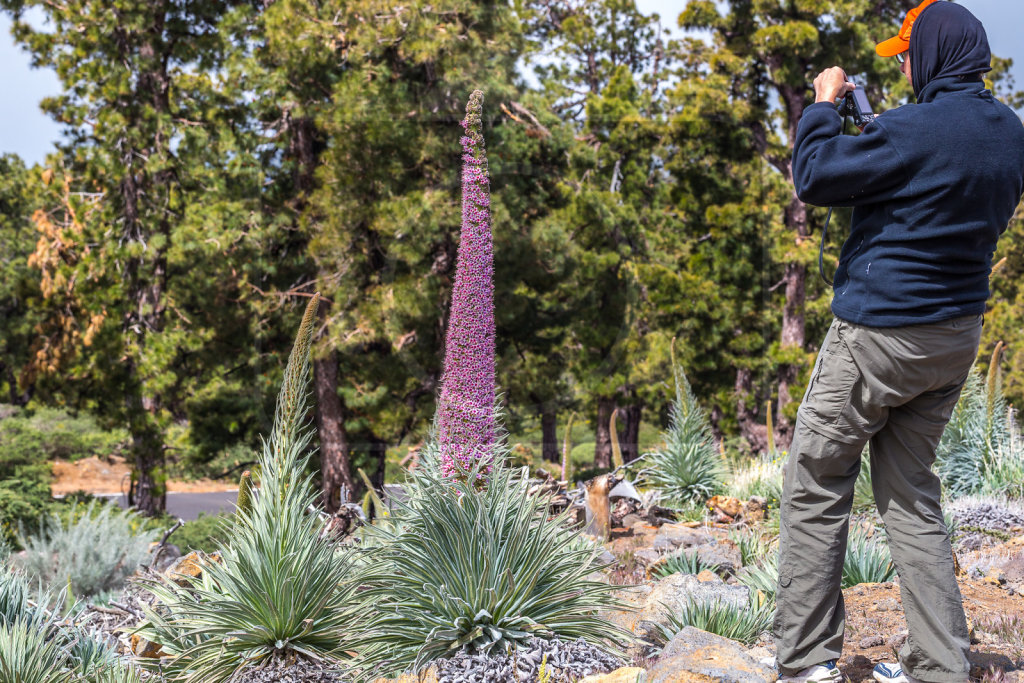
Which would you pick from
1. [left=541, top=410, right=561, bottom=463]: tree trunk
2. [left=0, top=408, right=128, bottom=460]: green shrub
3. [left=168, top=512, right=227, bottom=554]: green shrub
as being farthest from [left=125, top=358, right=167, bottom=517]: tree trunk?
[left=0, top=408, right=128, bottom=460]: green shrub

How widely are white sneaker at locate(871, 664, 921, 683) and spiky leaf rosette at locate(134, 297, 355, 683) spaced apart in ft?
6.18

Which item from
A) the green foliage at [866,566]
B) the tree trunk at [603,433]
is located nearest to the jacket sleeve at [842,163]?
the green foliage at [866,566]

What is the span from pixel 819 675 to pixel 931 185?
1559 millimetres

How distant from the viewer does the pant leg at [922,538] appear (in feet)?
8.40

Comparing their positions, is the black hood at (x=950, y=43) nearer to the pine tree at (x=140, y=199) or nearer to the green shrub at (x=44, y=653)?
the green shrub at (x=44, y=653)

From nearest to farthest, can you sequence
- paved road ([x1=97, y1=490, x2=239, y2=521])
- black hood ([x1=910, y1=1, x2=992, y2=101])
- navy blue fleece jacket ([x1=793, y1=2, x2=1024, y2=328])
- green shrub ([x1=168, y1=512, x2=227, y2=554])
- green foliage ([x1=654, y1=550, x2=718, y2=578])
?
navy blue fleece jacket ([x1=793, y1=2, x2=1024, y2=328])
black hood ([x1=910, y1=1, x2=992, y2=101])
green foliage ([x1=654, y1=550, x2=718, y2=578])
green shrub ([x1=168, y1=512, x2=227, y2=554])
paved road ([x1=97, y1=490, x2=239, y2=521])

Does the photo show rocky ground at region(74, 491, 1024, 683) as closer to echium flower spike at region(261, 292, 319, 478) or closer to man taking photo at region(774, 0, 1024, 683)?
man taking photo at region(774, 0, 1024, 683)

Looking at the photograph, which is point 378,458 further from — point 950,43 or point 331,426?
point 950,43

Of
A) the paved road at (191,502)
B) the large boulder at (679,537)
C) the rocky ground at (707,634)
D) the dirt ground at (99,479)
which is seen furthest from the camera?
the dirt ground at (99,479)

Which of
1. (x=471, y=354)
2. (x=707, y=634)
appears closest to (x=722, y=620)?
(x=707, y=634)

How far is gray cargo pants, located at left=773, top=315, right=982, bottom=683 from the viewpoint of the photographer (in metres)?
2.54

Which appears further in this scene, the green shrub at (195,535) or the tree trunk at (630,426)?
the tree trunk at (630,426)

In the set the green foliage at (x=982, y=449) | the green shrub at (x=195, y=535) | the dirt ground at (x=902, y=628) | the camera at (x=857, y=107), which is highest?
the camera at (x=857, y=107)

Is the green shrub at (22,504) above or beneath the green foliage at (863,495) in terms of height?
beneath
